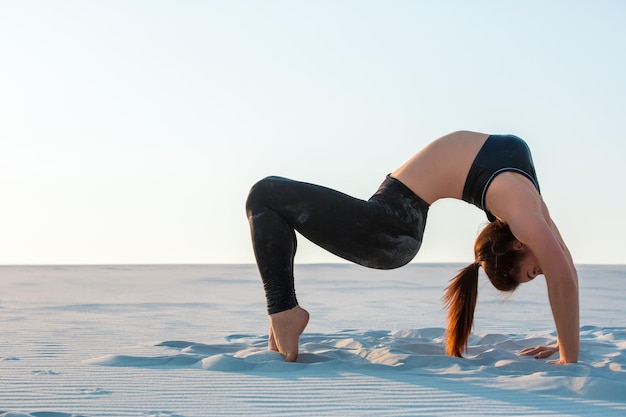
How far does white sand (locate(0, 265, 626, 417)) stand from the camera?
2598mm

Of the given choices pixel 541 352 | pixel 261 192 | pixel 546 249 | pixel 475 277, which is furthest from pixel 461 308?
pixel 261 192

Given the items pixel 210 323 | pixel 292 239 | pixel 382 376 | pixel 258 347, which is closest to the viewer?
pixel 382 376

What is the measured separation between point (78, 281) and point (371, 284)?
147 inches

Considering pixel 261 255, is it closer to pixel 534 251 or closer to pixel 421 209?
pixel 421 209

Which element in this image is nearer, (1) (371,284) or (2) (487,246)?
(2) (487,246)

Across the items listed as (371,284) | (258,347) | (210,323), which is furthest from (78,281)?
(258,347)

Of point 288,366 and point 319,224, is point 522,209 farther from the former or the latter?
point 288,366

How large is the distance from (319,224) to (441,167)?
1.89 ft

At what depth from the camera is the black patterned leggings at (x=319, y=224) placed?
3.50 metres

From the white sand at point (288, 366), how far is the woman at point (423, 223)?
223mm

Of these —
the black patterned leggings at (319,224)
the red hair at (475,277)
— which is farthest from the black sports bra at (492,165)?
the black patterned leggings at (319,224)

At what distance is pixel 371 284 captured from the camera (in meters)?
10.2

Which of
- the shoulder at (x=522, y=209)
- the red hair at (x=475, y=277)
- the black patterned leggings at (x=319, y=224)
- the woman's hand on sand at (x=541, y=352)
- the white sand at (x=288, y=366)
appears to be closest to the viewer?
the white sand at (x=288, y=366)

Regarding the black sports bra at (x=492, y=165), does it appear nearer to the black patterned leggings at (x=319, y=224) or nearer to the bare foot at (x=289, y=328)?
the black patterned leggings at (x=319, y=224)
